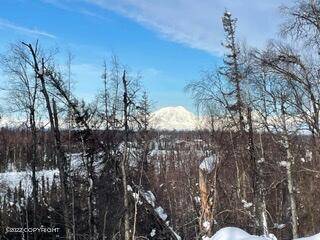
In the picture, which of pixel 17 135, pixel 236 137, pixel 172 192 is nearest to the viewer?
pixel 236 137

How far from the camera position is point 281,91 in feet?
75.6

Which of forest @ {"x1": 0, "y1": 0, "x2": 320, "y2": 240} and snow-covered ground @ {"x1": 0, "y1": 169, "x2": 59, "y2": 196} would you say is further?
snow-covered ground @ {"x1": 0, "y1": 169, "x2": 59, "y2": 196}

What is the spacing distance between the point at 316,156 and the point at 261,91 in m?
4.13

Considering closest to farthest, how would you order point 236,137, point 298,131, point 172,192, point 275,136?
point 298,131, point 275,136, point 236,137, point 172,192

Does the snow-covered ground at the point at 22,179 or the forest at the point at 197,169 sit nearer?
the forest at the point at 197,169

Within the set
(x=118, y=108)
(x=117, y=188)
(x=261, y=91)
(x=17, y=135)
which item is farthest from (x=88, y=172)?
(x=17, y=135)

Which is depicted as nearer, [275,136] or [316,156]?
[316,156]

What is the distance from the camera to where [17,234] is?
3269cm

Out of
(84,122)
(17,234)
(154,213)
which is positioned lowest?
(17,234)

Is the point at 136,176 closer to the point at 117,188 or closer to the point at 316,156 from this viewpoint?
the point at 117,188

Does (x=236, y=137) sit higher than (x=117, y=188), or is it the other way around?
(x=236, y=137)

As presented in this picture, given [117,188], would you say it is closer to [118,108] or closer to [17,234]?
[118,108]

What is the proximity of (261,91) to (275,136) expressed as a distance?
258 centimetres

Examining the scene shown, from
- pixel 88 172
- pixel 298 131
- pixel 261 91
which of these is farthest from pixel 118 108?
pixel 298 131
